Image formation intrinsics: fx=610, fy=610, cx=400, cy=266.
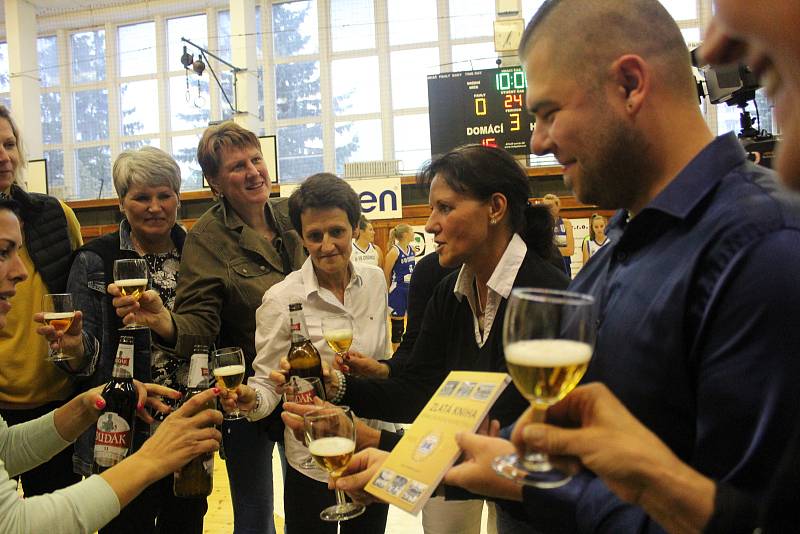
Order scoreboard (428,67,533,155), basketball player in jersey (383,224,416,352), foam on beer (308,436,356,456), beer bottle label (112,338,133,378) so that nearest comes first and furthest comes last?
foam on beer (308,436,356,456)
beer bottle label (112,338,133,378)
scoreboard (428,67,533,155)
basketball player in jersey (383,224,416,352)

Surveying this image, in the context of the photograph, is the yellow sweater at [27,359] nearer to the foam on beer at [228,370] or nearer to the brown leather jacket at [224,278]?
the brown leather jacket at [224,278]

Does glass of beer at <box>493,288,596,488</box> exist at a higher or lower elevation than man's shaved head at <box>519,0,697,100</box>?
lower

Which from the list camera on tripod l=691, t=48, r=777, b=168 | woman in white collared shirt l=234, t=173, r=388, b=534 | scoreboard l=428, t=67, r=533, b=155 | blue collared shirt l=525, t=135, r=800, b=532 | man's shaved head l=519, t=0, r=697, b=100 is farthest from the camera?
scoreboard l=428, t=67, r=533, b=155

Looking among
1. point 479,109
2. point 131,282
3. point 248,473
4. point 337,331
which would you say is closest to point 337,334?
point 337,331

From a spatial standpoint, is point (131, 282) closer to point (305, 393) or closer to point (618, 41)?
point (305, 393)

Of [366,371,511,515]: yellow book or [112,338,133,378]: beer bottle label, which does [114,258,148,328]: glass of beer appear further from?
[366,371,511,515]: yellow book

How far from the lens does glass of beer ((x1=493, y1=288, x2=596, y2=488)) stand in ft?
2.77

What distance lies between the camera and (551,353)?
0.85m

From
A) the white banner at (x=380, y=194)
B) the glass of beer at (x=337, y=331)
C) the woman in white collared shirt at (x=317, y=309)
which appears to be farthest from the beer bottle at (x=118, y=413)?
the white banner at (x=380, y=194)

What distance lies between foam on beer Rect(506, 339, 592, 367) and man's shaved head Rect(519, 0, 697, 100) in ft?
1.73

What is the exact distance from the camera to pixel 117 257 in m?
2.44

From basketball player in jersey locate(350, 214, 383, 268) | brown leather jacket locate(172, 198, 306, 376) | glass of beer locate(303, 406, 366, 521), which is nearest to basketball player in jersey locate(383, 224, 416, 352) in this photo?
basketball player in jersey locate(350, 214, 383, 268)

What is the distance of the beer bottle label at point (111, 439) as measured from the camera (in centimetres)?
182

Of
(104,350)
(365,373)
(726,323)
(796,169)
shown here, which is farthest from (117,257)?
(796,169)
